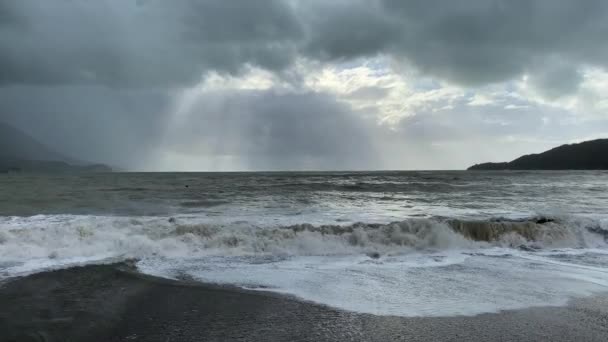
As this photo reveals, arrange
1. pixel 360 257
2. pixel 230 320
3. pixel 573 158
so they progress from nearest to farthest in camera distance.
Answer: pixel 230 320 → pixel 360 257 → pixel 573 158

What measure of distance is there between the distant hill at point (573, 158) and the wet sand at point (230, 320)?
600 ft

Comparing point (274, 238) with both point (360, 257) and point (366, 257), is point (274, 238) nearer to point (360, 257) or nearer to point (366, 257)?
point (360, 257)

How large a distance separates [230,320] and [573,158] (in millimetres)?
192304

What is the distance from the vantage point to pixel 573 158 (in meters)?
162

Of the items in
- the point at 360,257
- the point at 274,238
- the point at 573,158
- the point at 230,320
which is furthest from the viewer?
the point at 573,158

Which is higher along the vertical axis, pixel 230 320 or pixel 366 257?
pixel 230 320

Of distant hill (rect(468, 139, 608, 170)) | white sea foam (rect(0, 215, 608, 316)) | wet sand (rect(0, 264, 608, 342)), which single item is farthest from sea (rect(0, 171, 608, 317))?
distant hill (rect(468, 139, 608, 170))

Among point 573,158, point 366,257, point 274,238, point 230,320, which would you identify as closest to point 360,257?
point 366,257

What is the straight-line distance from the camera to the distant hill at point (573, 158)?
154125mm

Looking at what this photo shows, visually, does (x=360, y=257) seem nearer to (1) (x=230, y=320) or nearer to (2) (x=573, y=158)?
(1) (x=230, y=320)

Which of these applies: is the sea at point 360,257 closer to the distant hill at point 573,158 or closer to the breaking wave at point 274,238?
the breaking wave at point 274,238

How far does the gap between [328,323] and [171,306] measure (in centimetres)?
280


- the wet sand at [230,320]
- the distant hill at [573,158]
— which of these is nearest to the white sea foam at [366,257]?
the wet sand at [230,320]

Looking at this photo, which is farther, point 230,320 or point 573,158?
point 573,158
